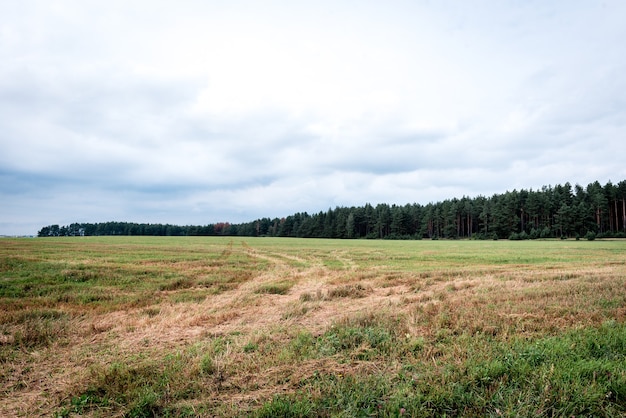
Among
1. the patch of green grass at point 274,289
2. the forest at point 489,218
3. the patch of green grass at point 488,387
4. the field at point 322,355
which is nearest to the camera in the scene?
the patch of green grass at point 488,387

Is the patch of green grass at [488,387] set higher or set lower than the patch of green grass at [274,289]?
higher

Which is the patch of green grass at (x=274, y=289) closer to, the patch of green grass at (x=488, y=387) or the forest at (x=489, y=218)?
the patch of green grass at (x=488, y=387)

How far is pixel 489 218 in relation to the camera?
390 ft

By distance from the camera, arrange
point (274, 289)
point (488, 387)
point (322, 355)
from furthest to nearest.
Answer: point (274, 289)
point (322, 355)
point (488, 387)

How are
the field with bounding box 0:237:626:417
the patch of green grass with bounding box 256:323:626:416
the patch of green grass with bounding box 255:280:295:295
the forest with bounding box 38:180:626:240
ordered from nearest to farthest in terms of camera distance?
1. the patch of green grass with bounding box 256:323:626:416
2. the field with bounding box 0:237:626:417
3. the patch of green grass with bounding box 255:280:295:295
4. the forest with bounding box 38:180:626:240

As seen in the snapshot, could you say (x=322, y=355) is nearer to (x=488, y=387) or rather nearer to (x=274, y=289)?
(x=488, y=387)

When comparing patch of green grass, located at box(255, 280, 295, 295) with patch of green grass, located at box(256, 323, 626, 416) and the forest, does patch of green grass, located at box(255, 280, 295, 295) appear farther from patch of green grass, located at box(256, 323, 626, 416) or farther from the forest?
the forest

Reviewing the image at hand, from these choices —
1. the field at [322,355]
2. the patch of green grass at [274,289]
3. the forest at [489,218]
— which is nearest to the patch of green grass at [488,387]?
the field at [322,355]

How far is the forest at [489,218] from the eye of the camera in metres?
101

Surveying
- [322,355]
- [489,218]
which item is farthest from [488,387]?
[489,218]

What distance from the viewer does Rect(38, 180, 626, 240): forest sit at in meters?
101

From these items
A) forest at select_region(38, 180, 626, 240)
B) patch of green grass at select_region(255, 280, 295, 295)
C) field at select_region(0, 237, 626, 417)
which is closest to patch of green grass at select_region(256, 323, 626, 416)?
field at select_region(0, 237, 626, 417)

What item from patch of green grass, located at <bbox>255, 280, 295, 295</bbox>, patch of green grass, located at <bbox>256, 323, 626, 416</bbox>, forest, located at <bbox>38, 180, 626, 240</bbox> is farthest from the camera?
forest, located at <bbox>38, 180, 626, 240</bbox>

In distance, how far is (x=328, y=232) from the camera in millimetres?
151750
